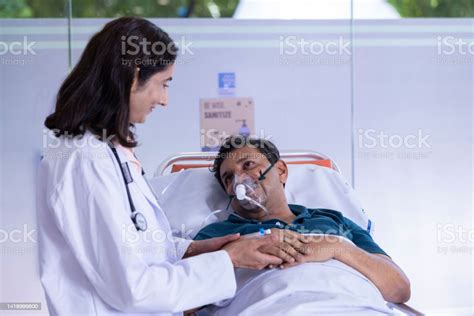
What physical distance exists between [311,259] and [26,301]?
238 centimetres

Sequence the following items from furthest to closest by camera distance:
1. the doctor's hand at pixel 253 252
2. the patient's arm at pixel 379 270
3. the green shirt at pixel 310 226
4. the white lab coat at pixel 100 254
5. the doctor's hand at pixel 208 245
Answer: the green shirt at pixel 310 226 < the patient's arm at pixel 379 270 < the doctor's hand at pixel 208 245 < the doctor's hand at pixel 253 252 < the white lab coat at pixel 100 254

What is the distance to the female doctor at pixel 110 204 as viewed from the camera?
1.70 m

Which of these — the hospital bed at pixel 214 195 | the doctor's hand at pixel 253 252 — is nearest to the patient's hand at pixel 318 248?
the doctor's hand at pixel 253 252

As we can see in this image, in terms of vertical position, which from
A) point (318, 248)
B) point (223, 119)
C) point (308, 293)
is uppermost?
point (223, 119)

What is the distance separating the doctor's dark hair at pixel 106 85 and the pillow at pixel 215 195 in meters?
0.97

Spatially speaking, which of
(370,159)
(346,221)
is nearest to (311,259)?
(346,221)

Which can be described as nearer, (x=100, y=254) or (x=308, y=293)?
(x=100, y=254)

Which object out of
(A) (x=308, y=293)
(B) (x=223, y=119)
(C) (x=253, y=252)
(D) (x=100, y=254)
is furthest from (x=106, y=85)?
(B) (x=223, y=119)

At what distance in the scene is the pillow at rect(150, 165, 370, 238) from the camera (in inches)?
110

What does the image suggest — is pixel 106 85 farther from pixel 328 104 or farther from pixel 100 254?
pixel 328 104

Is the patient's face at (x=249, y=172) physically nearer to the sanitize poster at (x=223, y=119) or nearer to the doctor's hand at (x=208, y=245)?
the doctor's hand at (x=208, y=245)

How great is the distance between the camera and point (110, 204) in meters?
1.70

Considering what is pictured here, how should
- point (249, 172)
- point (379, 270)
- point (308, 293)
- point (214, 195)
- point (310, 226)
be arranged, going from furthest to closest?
point (214, 195)
point (249, 172)
point (310, 226)
point (379, 270)
point (308, 293)

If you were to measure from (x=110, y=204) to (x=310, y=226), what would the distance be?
39.0 inches
